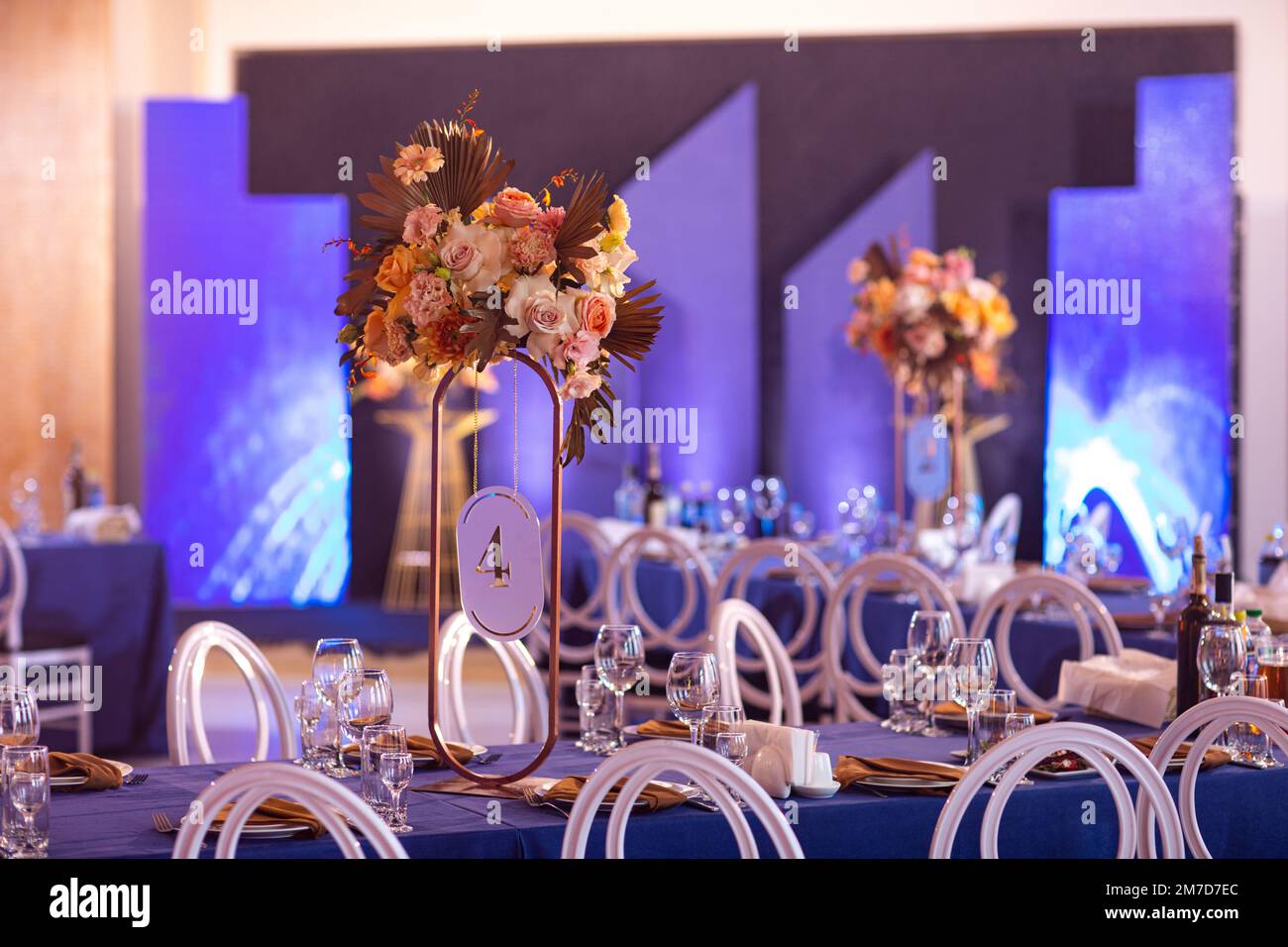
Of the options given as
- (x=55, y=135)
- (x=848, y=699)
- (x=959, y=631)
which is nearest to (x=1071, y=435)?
(x=848, y=699)

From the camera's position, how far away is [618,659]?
298 cm

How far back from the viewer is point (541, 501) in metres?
9.32

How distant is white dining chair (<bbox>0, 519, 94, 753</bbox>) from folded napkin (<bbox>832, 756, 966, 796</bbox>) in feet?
13.2

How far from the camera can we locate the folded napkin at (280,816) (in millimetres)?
2283

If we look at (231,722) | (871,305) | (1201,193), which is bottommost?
(231,722)

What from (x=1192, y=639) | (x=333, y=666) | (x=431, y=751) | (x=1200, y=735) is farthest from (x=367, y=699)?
(x=1192, y=639)

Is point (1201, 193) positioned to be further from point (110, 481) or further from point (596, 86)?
point (110, 481)

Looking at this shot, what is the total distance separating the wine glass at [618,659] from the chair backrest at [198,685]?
0.68 metres

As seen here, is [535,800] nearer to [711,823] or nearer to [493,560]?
[711,823]

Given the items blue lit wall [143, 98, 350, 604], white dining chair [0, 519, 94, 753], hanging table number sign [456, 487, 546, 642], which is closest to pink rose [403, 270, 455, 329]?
hanging table number sign [456, 487, 546, 642]

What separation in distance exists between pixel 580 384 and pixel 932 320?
4040 mm

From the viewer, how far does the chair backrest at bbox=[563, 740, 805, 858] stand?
6.55 ft

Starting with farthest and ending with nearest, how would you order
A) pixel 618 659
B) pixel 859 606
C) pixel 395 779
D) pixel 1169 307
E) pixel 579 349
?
pixel 1169 307 → pixel 859 606 → pixel 618 659 → pixel 579 349 → pixel 395 779
